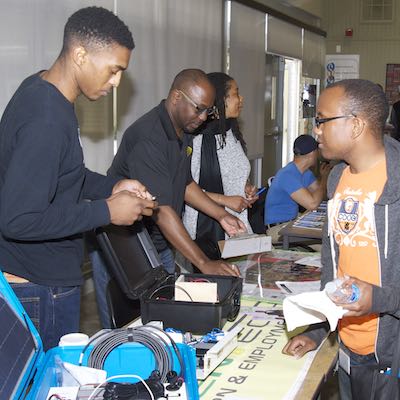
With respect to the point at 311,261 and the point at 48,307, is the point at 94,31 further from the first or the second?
the point at 311,261

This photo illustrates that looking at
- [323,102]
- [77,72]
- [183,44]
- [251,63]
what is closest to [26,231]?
[77,72]

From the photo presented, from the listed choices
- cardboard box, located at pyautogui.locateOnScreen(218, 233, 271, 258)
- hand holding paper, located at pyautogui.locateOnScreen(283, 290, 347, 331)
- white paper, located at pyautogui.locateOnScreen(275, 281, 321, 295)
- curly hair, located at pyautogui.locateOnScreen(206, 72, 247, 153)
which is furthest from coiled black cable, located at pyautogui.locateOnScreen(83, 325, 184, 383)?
curly hair, located at pyautogui.locateOnScreen(206, 72, 247, 153)

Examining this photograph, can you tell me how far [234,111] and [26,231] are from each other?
2.23 meters

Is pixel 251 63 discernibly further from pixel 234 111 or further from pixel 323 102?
pixel 323 102

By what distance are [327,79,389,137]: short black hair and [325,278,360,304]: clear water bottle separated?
51 cm

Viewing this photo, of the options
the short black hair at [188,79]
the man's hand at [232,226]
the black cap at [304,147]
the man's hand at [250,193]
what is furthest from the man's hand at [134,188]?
the black cap at [304,147]

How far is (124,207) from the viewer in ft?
5.60

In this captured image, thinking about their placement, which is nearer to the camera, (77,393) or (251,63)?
(77,393)

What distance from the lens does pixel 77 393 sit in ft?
3.93

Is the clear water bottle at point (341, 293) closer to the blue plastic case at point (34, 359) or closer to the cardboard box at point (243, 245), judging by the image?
the blue plastic case at point (34, 359)

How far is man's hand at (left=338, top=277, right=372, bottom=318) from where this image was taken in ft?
4.53

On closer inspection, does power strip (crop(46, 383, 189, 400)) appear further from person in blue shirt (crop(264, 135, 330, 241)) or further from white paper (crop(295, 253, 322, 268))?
person in blue shirt (crop(264, 135, 330, 241))

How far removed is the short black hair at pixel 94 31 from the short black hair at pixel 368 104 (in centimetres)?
63

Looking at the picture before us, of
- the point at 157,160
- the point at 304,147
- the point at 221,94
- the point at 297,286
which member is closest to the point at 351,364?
the point at 297,286
